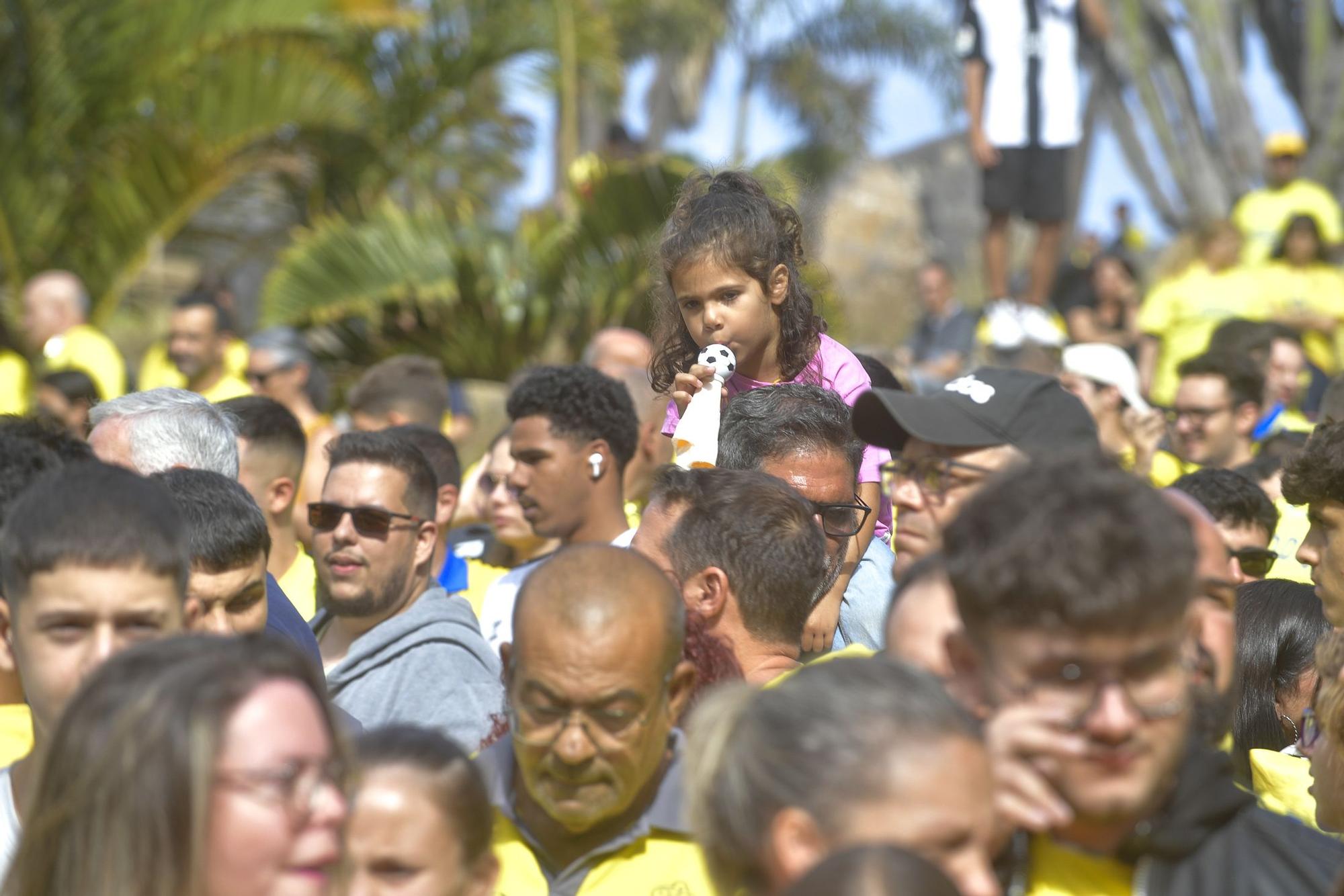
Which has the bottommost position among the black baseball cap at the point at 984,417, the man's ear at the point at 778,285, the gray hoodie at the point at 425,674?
the gray hoodie at the point at 425,674

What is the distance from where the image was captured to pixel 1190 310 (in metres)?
10.1

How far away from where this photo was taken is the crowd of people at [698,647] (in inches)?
93.4

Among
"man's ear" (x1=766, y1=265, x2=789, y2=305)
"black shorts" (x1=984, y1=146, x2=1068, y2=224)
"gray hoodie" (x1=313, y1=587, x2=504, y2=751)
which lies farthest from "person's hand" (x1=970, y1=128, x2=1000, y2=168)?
"gray hoodie" (x1=313, y1=587, x2=504, y2=751)

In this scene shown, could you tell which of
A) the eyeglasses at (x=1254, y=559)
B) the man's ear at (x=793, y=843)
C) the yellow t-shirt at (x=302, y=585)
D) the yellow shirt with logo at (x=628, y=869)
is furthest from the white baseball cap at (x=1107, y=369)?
the man's ear at (x=793, y=843)

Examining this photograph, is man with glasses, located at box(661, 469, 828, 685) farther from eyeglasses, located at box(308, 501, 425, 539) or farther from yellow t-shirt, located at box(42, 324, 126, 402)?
yellow t-shirt, located at box(42, 324, 126, 402)

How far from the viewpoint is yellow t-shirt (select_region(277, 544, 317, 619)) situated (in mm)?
5902

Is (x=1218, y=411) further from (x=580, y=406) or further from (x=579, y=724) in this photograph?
(x=579, y=724)

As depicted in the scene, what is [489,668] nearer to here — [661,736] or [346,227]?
[661,736]

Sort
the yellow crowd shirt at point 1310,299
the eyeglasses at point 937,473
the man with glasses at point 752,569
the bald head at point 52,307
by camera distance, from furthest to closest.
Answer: the yellow crowd shirt at point 1310,299 → the bald head at point 52,307 → the man with glasses at point 752,569 → the eyeglasses at point 937,473

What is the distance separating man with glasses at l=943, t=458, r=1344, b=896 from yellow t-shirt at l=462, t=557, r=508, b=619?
376 centimetres

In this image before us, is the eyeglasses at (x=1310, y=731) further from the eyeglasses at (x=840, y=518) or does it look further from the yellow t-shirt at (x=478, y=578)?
the yellow t-shirt at (x=478, y=578)

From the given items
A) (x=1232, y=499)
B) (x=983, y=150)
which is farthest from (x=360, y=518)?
(x=983, y=150)

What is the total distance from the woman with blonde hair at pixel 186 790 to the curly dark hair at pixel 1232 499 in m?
3.61

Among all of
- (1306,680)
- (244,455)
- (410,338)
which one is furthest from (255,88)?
(1306,680)
